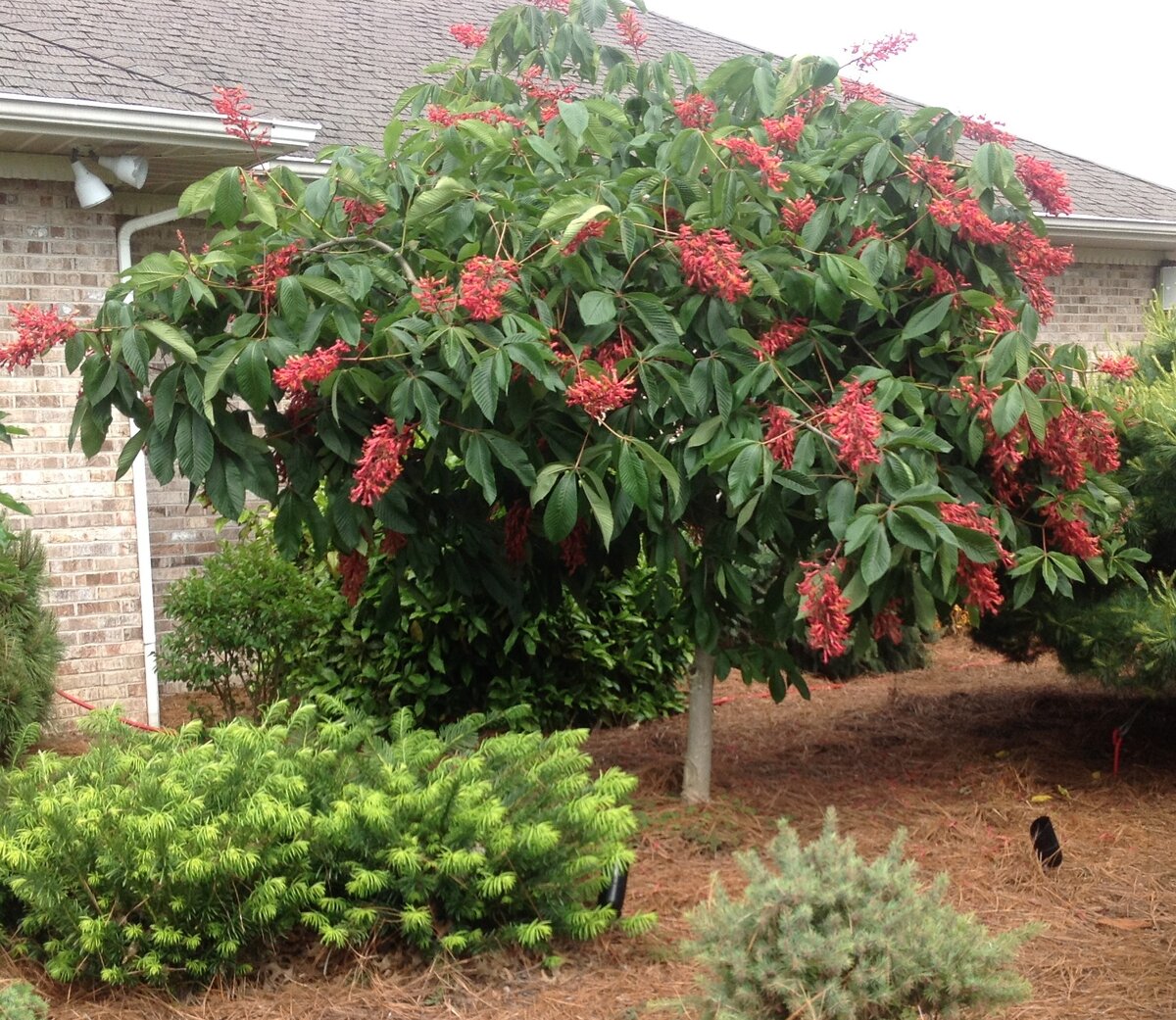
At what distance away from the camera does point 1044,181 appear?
15.7 feet

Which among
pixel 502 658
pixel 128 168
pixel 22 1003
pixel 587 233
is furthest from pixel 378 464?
pixel 128 168

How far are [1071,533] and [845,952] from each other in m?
2.30

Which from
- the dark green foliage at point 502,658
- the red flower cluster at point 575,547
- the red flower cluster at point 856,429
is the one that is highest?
the red flower cluster at point 856,429

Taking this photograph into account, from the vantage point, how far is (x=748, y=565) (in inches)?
183

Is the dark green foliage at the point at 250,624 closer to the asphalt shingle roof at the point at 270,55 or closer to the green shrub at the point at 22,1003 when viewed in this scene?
the asphalt shingle roof at the point at 270,55

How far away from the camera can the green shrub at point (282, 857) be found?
143 inches

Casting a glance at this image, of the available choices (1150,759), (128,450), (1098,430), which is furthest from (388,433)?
(1150,759)

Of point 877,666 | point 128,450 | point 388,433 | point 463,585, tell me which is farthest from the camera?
point 877,666

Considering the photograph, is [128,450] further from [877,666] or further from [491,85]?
[877,666]

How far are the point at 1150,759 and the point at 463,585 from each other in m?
3.42

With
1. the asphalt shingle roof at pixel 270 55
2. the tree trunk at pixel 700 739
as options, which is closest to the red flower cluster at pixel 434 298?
the tree trunk at pixel 700 739

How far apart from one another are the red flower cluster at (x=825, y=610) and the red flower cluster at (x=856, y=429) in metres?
0.35

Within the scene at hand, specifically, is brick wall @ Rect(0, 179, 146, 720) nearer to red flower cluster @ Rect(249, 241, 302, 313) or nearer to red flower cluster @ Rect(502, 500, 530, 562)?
red flower cluster @ Rect(502, 500, 530, 562)

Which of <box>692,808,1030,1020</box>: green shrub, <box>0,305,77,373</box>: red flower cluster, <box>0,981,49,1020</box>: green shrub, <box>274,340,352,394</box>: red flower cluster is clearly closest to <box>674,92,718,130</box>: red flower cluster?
<box>274,340,352,394</box>: red flower cluster
